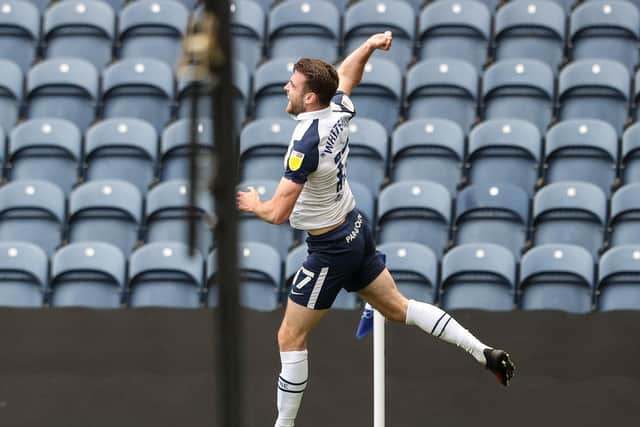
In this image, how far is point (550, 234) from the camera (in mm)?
9734

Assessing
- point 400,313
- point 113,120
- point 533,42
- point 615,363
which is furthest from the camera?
point 533,42

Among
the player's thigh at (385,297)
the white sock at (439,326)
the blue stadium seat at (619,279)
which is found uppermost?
the blue stadium seat at (619,279)

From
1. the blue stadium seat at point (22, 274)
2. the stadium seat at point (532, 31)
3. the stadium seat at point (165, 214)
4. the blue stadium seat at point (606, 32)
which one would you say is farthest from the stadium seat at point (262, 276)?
the blue stadium seat at point (606, 32)

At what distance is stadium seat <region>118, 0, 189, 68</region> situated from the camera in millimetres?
11602

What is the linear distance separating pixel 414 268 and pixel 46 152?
3.33 metres

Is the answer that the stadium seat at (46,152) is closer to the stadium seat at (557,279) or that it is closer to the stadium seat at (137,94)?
the stadium seat at (137,94)

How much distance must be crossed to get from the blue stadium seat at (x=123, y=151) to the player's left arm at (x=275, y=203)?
13.6ft

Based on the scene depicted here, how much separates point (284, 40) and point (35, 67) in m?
2.19

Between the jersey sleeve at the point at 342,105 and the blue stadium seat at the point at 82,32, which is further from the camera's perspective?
the blue stadium seat at the point at 82,32

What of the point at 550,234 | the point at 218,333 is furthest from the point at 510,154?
the point at 218,333

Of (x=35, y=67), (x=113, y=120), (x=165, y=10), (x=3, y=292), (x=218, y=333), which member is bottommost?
(x=218, y=333)

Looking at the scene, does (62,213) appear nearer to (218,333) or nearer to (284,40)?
(284,40)

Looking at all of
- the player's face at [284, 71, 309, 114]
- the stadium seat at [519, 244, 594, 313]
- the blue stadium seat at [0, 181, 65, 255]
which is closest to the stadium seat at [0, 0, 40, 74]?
the blue stadium seat at [0, 181, 65, 255]

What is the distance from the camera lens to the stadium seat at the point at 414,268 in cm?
934
